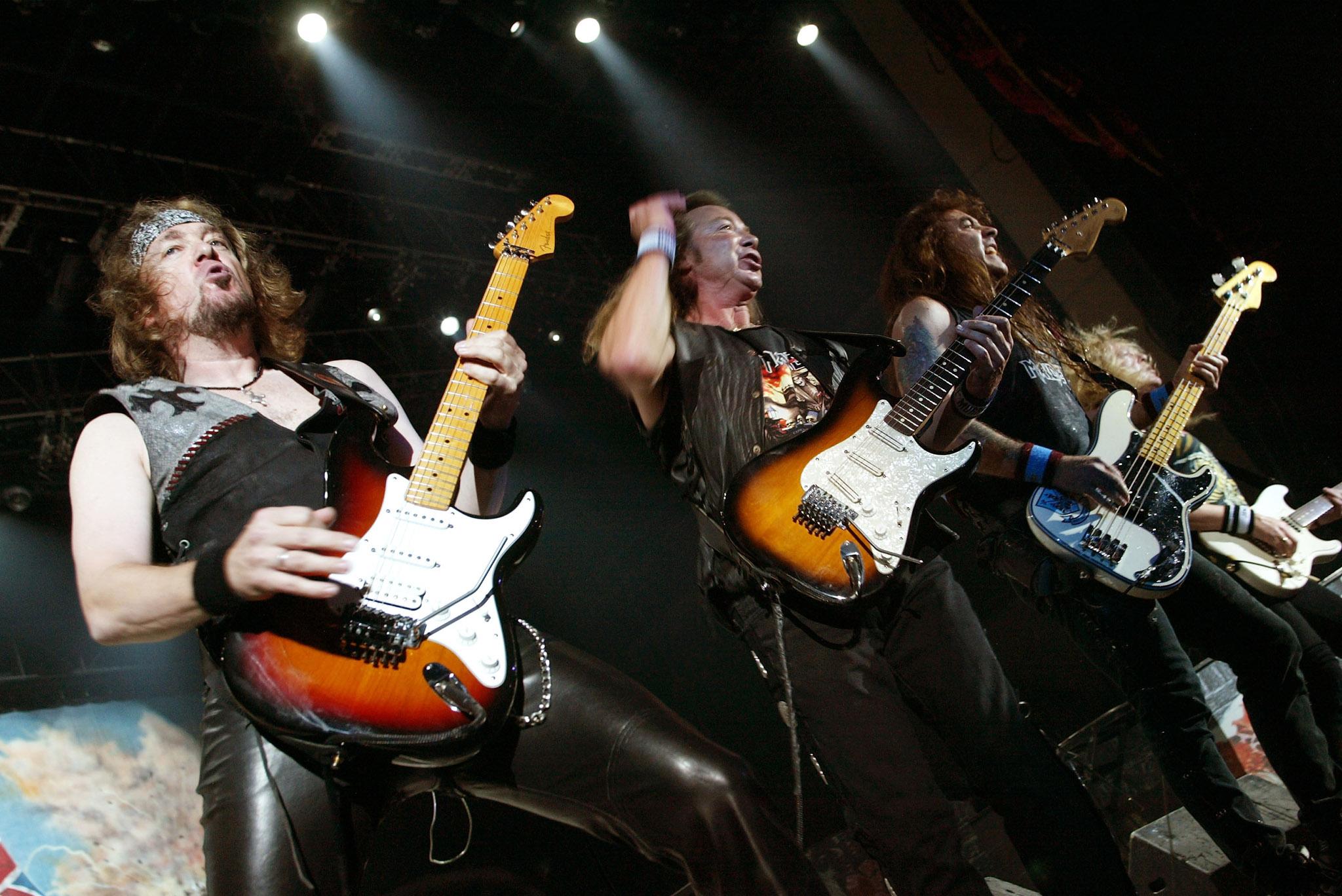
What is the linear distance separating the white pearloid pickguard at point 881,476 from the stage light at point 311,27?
534 centimetres

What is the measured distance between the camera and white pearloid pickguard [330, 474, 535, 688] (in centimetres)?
188

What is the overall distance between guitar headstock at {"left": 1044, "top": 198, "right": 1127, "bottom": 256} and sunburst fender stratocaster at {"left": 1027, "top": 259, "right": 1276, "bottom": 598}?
654 mm

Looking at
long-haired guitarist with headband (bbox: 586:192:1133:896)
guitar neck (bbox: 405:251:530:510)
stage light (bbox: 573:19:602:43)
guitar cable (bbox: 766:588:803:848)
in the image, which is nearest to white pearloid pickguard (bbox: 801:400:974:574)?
long-haired guitarist with headband (bbox: 586:192:1133:896)

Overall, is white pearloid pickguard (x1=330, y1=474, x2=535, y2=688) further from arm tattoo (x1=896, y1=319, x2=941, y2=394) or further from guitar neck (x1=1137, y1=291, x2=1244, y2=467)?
guitar neck (x1=1137, y1=291, x2=1244, y2=467)

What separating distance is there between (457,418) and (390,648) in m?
0.70

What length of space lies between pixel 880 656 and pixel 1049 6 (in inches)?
227

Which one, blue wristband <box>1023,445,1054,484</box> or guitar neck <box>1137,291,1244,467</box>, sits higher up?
guitar neck <box>1137,291,1244,467</box>

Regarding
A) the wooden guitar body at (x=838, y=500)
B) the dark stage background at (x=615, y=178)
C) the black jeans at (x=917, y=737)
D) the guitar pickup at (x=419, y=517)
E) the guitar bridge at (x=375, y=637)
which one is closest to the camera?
the guitar bridge at (x=375, y=637)

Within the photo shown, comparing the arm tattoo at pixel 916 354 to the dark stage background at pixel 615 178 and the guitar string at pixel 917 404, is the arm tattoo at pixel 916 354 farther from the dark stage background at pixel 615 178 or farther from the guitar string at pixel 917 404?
the dark stage background at pixel 615 178

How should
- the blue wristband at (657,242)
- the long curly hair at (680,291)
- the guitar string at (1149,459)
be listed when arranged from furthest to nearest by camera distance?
the long curly hair at (680,291) → the guitar string at (1149,459) → the blue wristband at (657,242)

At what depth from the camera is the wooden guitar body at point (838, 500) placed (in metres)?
2.33

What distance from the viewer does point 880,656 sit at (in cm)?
249

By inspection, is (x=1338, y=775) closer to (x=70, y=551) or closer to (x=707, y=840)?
(x=707, y=840)

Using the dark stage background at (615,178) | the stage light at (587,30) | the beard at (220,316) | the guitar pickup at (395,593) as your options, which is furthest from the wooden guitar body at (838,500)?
the stage light at (587,30)
